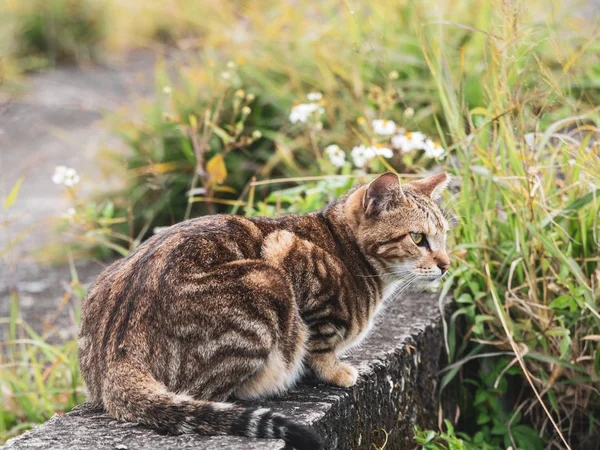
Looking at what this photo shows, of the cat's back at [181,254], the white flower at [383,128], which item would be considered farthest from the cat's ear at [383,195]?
the white flower at [383,128]

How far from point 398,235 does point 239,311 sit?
27.5 inches

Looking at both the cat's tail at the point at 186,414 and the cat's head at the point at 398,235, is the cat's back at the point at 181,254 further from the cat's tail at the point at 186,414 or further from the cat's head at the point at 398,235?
the cat's head at the point at 398,235

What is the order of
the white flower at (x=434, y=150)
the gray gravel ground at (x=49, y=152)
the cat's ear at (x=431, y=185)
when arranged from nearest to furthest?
the cat's ear at (x=431, y=185) → the white flower at (x=434, y=150) → the gray gravel ground at (x=49, y=152)

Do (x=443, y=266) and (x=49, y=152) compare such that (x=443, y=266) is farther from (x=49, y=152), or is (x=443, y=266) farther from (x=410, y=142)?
(x=49, y=152)

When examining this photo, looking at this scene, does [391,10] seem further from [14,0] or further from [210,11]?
[14,0]

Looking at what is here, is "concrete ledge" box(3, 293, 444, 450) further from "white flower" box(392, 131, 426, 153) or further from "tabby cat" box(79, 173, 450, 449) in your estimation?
"white flower" box(392, 131, 426, 153)

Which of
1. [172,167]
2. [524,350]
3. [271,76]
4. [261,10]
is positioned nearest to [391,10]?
[271,76]

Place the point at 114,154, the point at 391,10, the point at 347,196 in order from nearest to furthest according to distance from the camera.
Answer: the point at 347,196
the point at 114,154
the point at 391,10

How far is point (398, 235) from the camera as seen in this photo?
109 inches

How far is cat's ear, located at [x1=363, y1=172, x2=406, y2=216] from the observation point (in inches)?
106

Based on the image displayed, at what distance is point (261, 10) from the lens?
888 cm

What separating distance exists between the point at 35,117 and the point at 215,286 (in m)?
6.95

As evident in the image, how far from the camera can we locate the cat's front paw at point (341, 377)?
102 inches

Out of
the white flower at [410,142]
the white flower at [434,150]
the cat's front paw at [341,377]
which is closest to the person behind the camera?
the cat's front paw at [341,377]
